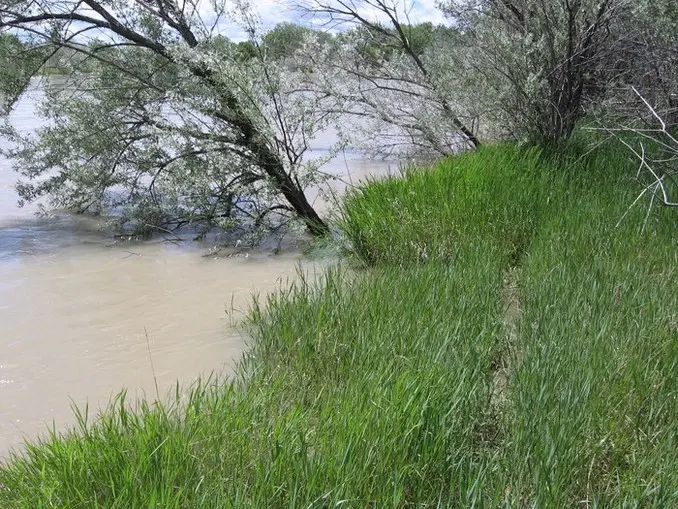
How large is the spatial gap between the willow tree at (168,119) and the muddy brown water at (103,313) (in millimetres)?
576

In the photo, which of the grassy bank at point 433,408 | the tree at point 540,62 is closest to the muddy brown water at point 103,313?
the grassy bank at point 433,408

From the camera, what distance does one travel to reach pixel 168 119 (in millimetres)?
6977

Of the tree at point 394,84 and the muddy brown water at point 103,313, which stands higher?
the tree at point 394,84

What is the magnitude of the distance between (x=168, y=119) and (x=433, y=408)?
210 inches

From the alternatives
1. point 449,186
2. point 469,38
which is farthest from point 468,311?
point 469,38

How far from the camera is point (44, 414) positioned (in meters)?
3.48

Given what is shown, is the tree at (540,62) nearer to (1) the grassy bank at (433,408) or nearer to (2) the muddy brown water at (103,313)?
(2) the muddy brown water at (103,313)

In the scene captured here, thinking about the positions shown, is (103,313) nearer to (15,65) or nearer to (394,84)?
(15,65)

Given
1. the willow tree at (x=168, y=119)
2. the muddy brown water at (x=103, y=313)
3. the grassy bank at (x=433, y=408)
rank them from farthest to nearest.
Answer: the willow tree at (x=168, y=119), the muddy brown water at (x=103, y=313), the grassy bank at (x=433, y=408)

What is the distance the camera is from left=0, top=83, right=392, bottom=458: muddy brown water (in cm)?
374

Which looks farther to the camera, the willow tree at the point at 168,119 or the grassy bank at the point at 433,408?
the willow tree at the point at 168,119

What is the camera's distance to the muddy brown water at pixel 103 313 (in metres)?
3.74

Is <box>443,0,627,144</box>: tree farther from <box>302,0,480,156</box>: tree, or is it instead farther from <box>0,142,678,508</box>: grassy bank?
<box>0,142,678,508</box>: grassy bank

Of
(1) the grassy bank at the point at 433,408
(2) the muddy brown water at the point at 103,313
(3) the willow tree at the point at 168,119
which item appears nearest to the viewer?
(1) the grassy bank at the point at 433,408
